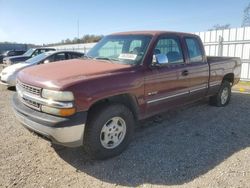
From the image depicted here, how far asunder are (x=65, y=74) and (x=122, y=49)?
1.53 metres

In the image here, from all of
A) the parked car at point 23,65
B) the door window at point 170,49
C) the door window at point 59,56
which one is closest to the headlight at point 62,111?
the door window at point 170,49

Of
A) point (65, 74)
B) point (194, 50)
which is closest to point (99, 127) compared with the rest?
point (65, 74)

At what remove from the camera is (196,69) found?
5098 millimetres

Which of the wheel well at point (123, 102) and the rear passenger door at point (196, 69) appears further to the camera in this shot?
the rear passenger door at point (196, 69)

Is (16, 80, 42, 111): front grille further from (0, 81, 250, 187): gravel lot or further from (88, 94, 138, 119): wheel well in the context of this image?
(0, 81, 250, 187): gravel lot

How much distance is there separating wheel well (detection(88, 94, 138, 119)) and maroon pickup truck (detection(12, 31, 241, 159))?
0.05 feet

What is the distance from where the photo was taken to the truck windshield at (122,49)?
4050 mm

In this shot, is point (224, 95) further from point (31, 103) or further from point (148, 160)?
point (31, 103)

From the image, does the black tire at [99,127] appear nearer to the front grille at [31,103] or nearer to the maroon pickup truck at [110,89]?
the maroon pickup truck at [110,89]

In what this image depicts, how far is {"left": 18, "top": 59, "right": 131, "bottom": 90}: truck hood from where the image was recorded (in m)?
3.07

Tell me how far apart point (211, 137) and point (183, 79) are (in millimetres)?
1263

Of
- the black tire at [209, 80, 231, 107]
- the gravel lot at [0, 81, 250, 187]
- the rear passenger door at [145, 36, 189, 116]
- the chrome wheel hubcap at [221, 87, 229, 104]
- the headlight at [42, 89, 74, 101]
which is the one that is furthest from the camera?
the chrome wheel hubcap at [221, 87, 229, 104]

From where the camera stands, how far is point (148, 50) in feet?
13.3

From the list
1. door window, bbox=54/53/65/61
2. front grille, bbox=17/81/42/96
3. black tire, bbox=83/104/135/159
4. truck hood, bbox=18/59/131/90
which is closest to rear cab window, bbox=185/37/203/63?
truck hood, bbox=18/59/131/90
